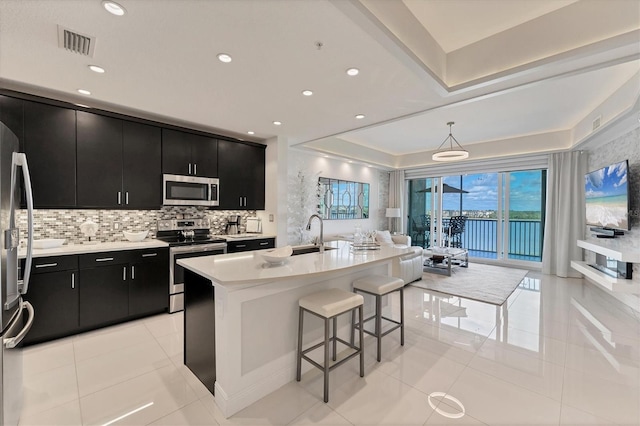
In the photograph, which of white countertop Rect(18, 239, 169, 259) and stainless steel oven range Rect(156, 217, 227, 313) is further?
stainless steel oven range Rect(156, 217, 227, 313)

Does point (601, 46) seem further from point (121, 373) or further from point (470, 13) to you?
point (121, 373)

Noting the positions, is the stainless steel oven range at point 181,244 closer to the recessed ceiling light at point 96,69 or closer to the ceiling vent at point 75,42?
the recessed ceiling light at point 96,69

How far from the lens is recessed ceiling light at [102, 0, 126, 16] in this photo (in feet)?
5.35

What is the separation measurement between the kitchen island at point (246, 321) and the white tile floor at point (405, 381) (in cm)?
13

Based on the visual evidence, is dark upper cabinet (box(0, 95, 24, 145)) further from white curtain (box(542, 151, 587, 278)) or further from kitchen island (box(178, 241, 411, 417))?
white curtain (box(542, 151, 587, 278))

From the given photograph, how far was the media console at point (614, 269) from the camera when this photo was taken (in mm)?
3350

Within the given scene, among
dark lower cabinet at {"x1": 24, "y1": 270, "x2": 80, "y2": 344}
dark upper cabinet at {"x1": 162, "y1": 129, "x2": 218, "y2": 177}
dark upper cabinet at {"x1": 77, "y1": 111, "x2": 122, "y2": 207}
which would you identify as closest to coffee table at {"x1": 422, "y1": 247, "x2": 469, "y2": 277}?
dark upper cabinet at {"x1": 162, "y1": 129, "x2": 218, "y2": 177}

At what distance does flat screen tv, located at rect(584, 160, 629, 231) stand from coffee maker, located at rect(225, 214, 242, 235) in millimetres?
5852

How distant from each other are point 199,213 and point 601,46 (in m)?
4.93

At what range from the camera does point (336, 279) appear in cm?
263

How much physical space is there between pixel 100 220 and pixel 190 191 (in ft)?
3.77

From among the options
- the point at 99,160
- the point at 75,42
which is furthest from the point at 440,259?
the point at 75,42

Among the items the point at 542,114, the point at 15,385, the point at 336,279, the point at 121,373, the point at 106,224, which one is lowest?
the point at 121,373

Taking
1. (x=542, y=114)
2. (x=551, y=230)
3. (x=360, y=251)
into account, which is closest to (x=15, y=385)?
(x=360, y=251)
